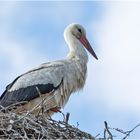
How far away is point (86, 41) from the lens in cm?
1127

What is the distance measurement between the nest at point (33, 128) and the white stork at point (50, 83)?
177cm

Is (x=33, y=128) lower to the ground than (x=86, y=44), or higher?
lower

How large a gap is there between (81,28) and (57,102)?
1.87 metres

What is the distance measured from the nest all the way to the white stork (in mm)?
1772

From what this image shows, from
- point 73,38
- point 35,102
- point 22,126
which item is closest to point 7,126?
point 22,126

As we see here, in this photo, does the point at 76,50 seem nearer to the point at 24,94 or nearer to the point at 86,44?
the point at 86,44

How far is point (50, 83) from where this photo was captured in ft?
33.0

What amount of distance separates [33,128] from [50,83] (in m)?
2.71

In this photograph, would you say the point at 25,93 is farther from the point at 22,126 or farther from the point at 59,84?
the point at 22,126

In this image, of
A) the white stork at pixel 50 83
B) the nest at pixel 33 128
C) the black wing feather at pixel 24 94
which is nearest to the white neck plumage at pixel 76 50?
the white stork at pixel 50 83

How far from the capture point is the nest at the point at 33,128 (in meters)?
7.27

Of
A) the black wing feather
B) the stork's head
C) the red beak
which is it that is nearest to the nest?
the black wing feather

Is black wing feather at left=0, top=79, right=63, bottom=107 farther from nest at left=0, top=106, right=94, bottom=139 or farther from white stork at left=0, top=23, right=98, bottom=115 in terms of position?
nest at left=0, top=106, right=94, bottom=139

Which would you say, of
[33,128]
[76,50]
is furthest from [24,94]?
[33,128]
